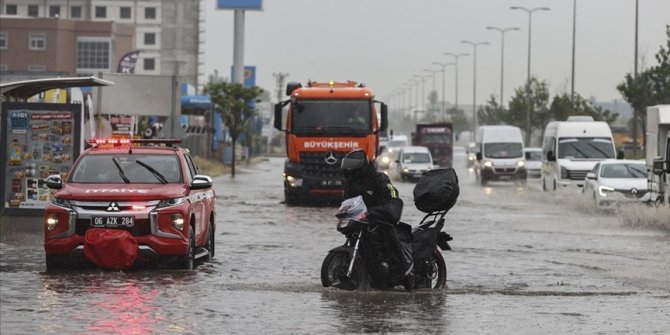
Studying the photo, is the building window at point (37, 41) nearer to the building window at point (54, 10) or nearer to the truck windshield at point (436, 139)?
the building window at point (54, 10)

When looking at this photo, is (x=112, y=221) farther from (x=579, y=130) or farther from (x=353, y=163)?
(x=579, y=130)

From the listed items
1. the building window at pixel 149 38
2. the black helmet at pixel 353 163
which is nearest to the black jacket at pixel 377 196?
the black helmet at pixel 353 163

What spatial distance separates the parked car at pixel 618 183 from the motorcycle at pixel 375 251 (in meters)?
20.1

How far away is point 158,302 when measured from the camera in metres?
13.8

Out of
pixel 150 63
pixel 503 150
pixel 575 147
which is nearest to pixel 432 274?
pixel 575 147

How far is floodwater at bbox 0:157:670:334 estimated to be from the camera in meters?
12.2

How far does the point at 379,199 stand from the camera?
15125 millimetres

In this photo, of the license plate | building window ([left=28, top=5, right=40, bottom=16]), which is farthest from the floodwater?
building window ([left=28, top=5, right=40, bottom=16])

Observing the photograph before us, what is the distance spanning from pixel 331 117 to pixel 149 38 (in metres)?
127

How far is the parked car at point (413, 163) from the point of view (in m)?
61.5

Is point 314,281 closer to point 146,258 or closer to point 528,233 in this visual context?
point 146,258

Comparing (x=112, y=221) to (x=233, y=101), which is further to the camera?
(x=233, y=101)

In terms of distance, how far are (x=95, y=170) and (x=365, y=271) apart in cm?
463

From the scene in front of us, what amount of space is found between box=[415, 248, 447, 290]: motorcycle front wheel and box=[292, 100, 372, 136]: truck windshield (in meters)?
20.4
